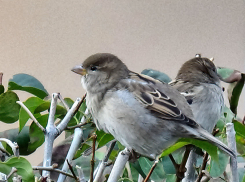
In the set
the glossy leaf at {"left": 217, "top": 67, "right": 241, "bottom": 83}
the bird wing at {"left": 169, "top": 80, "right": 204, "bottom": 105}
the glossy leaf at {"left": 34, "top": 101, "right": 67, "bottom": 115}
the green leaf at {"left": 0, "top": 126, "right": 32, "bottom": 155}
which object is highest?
the glossy leaf at {"left": 217, "top": 67, "right": 241, "bottom": 83}

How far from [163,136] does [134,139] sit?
0.07 m

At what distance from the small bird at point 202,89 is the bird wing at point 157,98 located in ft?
1.17

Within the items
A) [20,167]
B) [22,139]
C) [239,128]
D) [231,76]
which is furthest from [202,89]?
[20,167]

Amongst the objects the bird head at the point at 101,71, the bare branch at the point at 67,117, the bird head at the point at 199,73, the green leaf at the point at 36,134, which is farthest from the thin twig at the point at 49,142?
the bird head at the point at 199,73

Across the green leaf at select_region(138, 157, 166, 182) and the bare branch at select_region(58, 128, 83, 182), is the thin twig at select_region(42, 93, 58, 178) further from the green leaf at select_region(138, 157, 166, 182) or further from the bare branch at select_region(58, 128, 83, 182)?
the green leaf at select_region(138, 157, 166, 182)

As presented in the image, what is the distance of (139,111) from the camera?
856mm

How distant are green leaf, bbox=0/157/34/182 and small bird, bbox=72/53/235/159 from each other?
0.22m

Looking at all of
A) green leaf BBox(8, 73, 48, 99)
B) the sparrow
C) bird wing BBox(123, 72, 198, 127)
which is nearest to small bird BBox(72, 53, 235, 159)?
bird wing BBox(123, 72, 198, 127)

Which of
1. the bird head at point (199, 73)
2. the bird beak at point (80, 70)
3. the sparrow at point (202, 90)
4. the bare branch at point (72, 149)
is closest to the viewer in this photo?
the bare branch at point (72, 149)

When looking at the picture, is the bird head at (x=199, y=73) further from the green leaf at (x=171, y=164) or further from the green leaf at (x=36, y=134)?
the green leaf at (x=36, y=134)

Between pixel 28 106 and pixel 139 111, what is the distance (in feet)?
0.80

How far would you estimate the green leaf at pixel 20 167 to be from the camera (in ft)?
2.03

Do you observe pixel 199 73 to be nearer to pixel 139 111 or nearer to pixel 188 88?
pixel 188 88

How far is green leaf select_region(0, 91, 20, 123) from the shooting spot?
32.0 inches
